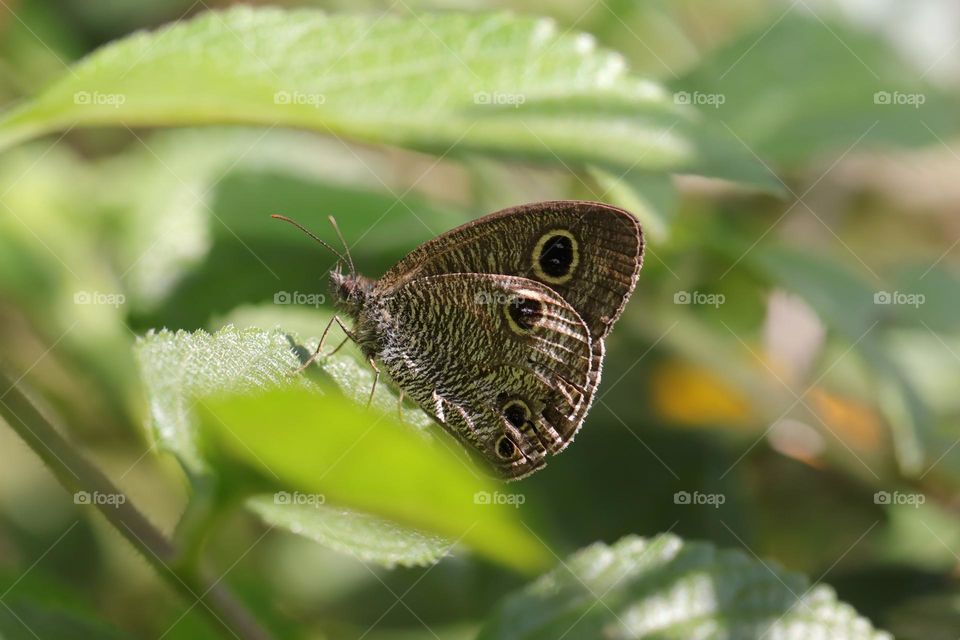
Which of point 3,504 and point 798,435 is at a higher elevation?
point 798,435

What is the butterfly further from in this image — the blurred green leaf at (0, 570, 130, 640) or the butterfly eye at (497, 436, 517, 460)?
the blurred green leaf at (0, 570, 130, 640)

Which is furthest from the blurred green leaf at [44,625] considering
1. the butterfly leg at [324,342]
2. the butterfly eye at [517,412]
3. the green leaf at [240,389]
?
the butterfly eye at [517,412]

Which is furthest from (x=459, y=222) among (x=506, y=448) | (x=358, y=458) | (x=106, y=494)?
(x=358, y=458)

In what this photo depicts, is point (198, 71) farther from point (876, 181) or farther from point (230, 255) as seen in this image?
point (876, 181)

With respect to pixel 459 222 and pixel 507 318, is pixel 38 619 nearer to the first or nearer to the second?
pixel 507 318

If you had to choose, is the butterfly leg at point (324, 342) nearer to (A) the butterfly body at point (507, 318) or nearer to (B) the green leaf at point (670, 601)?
(A) the butterfly body at point (507, 318)

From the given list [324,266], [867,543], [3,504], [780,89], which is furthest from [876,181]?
[3,504]

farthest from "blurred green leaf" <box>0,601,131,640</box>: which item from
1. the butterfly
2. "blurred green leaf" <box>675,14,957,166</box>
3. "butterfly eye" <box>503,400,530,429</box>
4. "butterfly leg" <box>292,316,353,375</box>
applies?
"blurred green leaf" <box>675,14,957,166</box>
